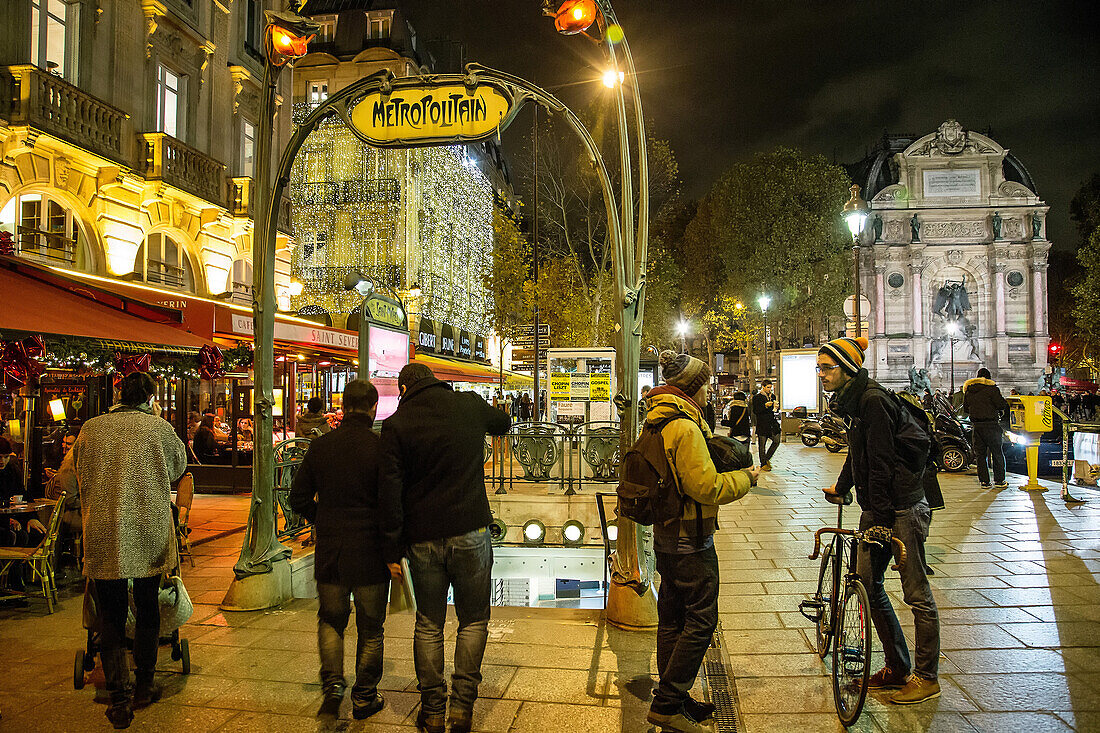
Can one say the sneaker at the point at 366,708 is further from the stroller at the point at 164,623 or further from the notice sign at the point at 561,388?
the notice sign at the point at 561,388

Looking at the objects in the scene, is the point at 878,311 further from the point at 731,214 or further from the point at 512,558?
the point at 512,558

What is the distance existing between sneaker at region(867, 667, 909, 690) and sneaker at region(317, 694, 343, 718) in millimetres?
3065

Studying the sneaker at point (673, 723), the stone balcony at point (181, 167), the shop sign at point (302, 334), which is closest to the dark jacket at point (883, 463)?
the sneaker at point (673, 723)

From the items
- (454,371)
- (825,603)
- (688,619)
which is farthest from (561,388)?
(688,619)

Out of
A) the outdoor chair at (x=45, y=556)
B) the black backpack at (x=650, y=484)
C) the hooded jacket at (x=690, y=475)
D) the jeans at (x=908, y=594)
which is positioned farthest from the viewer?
the outdoor chair at (x=45, y=556)

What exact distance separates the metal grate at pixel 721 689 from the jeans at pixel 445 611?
1390mm

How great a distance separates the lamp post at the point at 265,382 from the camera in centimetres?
600

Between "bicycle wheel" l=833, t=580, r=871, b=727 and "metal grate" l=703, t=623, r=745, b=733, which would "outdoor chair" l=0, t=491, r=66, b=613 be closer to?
"metal grate" l=703, t=623, r=745, b=733

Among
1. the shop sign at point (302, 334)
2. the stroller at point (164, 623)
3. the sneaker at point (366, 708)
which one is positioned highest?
the shop sign at point (302, 334)

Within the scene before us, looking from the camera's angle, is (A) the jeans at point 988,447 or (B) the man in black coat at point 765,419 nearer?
(A) the jeans at point 988,447

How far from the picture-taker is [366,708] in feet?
12.9

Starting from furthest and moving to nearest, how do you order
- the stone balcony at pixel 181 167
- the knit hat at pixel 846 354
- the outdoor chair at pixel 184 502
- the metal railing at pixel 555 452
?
the stone balcony at pixel 181 167 < the metal railing at pixel 555 452 < the outdoor chair at pixel 184 502 < the knit hat at pixel 846 354

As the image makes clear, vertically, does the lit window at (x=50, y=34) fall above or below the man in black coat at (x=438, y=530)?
above

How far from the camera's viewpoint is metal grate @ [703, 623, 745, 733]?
389 cm
